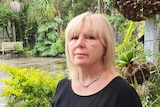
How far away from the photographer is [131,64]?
1.78 meters

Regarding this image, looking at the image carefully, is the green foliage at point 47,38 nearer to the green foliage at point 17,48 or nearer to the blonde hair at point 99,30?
the green foliage at point 17,48

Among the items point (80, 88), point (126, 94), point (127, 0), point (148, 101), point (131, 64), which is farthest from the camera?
point (131, 64)

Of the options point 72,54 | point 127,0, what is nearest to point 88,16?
point 72,54

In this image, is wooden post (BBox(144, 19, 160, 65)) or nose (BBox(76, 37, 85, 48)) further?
wooden post (BBox(144, 19, 160, 65))

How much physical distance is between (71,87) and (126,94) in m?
0.25

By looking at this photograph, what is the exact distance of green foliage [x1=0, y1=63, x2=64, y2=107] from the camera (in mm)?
2012

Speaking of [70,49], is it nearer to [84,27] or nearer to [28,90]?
[84,27]

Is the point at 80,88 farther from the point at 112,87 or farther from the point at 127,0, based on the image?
the point at 127,0

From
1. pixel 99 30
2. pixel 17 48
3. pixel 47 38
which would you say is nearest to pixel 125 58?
pixel 99 30

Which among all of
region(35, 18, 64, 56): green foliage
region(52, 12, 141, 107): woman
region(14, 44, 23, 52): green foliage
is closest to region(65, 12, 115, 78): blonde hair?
region(52, 12, 141, 107): woman

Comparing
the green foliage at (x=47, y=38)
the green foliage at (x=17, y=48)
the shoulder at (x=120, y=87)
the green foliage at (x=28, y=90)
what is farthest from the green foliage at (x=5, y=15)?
the shoulder at (x=120, y=87)

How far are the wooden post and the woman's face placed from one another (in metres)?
0.83

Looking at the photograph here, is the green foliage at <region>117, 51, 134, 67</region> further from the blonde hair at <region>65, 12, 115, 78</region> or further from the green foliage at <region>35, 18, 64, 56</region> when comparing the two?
the green foliage at <region>35, 18, 64, 56</region>

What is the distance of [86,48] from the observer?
94 cm
